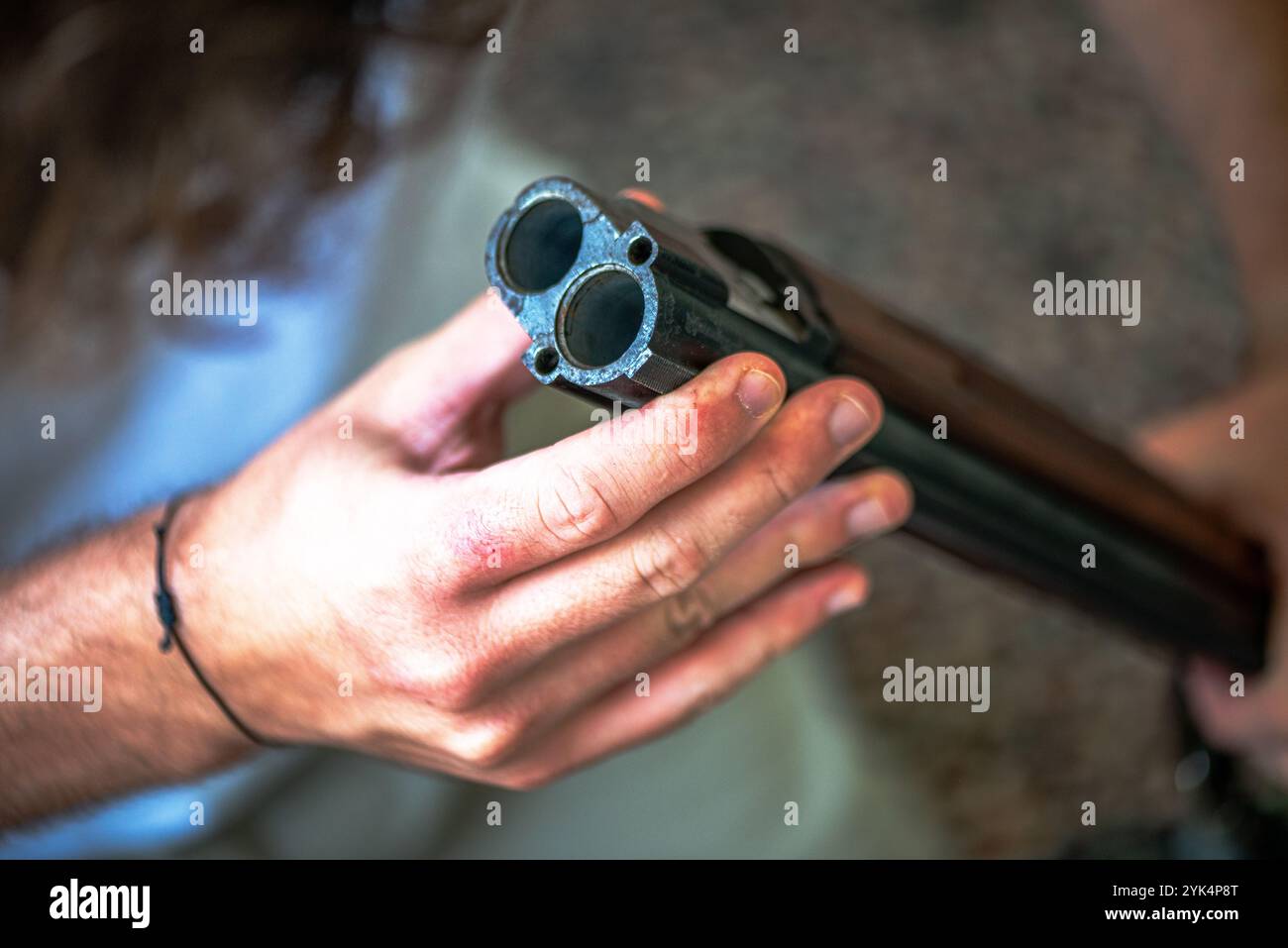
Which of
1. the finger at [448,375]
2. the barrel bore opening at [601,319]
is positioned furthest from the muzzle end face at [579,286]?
the finger at [448,375]

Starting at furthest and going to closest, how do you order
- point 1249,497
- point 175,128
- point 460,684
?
1. point 1249,497
2. point 175,128
3. point 460,684

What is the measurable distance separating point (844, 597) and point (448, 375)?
300mm

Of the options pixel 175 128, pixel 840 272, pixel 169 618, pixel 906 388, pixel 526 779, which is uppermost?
pixel 840 272

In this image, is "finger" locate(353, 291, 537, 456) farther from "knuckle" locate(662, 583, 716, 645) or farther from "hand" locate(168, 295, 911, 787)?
"knuckle" locate(662, 583, 716, 645)

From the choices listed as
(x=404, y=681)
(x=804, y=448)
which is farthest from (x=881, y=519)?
(x=404, y=681)

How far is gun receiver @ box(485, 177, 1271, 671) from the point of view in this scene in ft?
1.51

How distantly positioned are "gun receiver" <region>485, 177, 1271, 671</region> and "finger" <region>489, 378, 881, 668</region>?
3cm

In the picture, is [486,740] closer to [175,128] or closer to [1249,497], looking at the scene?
[175,128]

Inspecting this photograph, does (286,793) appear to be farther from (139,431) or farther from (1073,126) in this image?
(1073,126)

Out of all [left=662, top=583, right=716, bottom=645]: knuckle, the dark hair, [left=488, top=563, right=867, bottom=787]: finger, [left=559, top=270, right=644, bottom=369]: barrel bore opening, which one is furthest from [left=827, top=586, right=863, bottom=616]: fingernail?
the dark hair

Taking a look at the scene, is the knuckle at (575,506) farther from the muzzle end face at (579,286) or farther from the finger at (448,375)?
the finger at (448,375)

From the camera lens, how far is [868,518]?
0.65 metres

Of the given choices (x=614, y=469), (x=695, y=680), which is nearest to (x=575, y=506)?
(x=614, y=469)

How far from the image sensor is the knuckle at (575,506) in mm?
482
